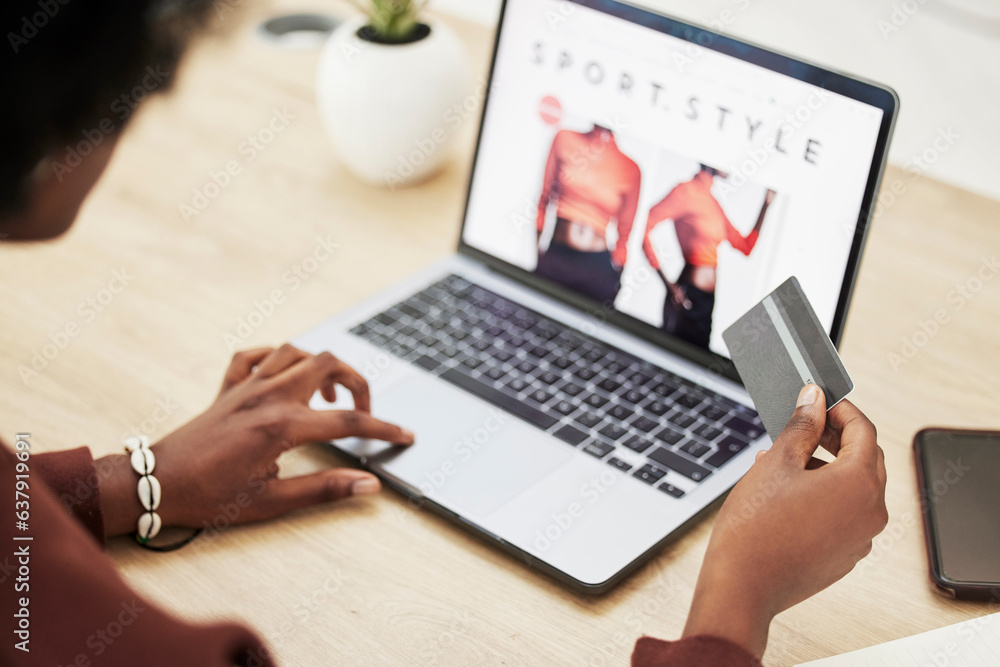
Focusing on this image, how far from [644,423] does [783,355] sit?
20cm

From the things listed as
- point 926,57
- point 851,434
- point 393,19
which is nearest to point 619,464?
point 851,434

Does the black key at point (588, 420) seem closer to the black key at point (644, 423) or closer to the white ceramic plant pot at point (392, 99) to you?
the black key at point (644, 423)

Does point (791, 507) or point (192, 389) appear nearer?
point (791, 507)

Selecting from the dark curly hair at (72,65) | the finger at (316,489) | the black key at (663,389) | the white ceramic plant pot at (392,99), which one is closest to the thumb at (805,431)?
the black key at (663,389)

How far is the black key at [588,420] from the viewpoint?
906mm

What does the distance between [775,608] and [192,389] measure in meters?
0.61

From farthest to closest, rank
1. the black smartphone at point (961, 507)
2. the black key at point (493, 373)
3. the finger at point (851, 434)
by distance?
the black key at point (493, 373) < the black smartphone at point (961, 507) < the finger at point (851, 434)

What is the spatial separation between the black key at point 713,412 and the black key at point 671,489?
104 millimetres

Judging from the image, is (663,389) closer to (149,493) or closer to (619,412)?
(619,412)

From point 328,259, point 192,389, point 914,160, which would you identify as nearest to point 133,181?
point 328,259

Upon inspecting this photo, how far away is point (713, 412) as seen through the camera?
0.92 m

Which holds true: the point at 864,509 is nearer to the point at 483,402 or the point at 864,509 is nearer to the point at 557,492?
the point at 557,492

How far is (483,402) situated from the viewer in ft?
3.08

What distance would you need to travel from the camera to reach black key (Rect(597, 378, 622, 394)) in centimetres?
95
